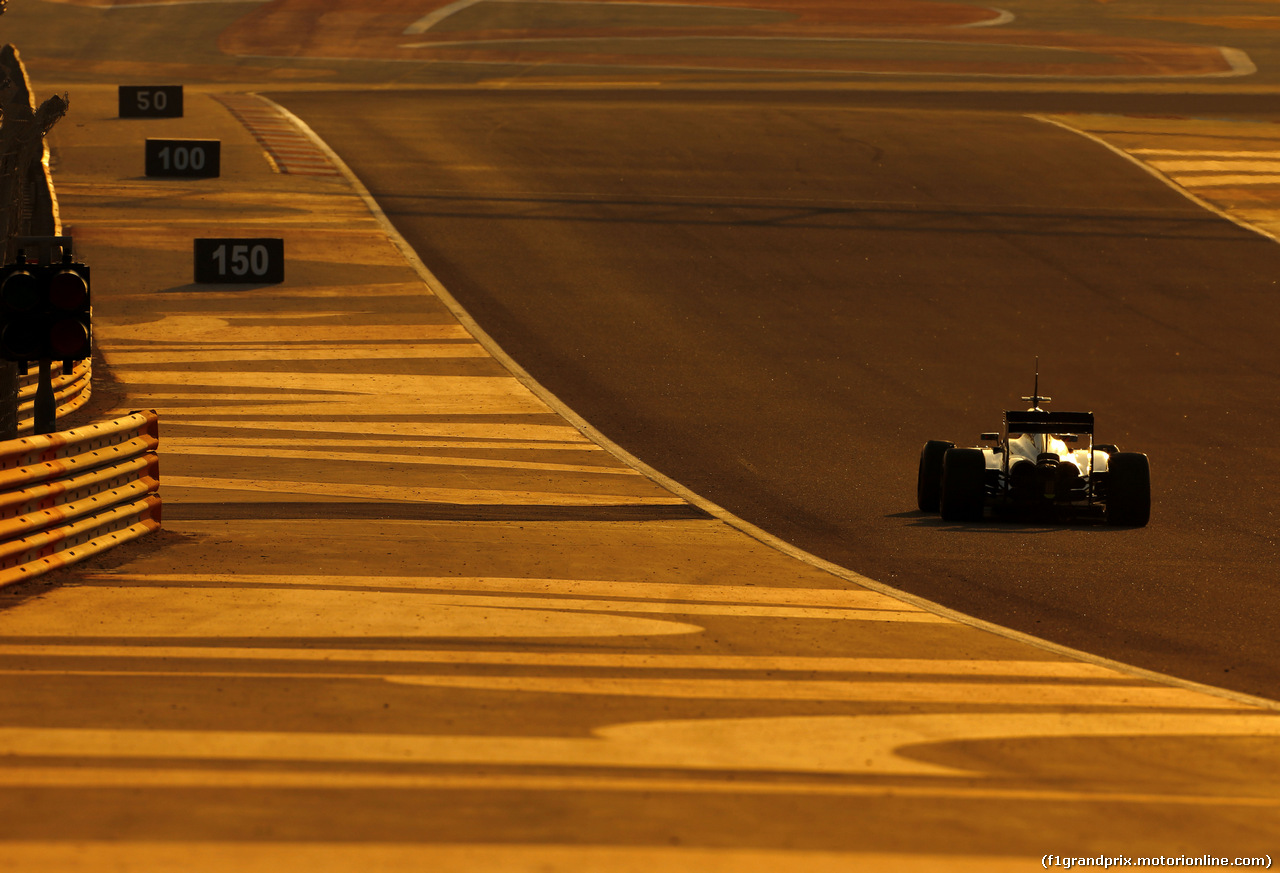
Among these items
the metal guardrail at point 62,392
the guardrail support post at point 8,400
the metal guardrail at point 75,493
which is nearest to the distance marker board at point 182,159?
the metal guardrail at point 62,392

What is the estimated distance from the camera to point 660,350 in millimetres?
24547

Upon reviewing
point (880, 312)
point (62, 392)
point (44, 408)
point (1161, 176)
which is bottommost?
point (62, 392)

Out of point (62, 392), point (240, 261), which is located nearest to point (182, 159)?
point (240, 261)

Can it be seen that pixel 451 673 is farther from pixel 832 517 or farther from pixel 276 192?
pixel 276 192

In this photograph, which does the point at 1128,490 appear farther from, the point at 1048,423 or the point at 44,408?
the point at 44,408

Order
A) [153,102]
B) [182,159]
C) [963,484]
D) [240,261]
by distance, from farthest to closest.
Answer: [153,102] < [182,159] < [240,261] < [963,484]

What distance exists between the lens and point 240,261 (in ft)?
90.2

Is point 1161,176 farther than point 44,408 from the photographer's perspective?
Yes

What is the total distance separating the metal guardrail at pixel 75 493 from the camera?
1074 cm

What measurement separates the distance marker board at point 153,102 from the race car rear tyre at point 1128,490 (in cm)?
3225

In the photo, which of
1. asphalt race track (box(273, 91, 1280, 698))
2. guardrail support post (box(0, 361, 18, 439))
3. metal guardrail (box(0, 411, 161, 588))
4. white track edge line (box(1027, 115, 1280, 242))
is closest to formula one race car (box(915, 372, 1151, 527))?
asphalt race track (box(273, 91, 1280, 698))

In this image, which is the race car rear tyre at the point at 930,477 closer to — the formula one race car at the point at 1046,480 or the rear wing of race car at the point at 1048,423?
the formula one race car at the point at 1046,480

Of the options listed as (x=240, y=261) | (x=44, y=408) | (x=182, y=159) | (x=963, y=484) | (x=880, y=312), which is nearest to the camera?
(x=44, y=408)

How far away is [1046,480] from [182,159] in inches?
983
